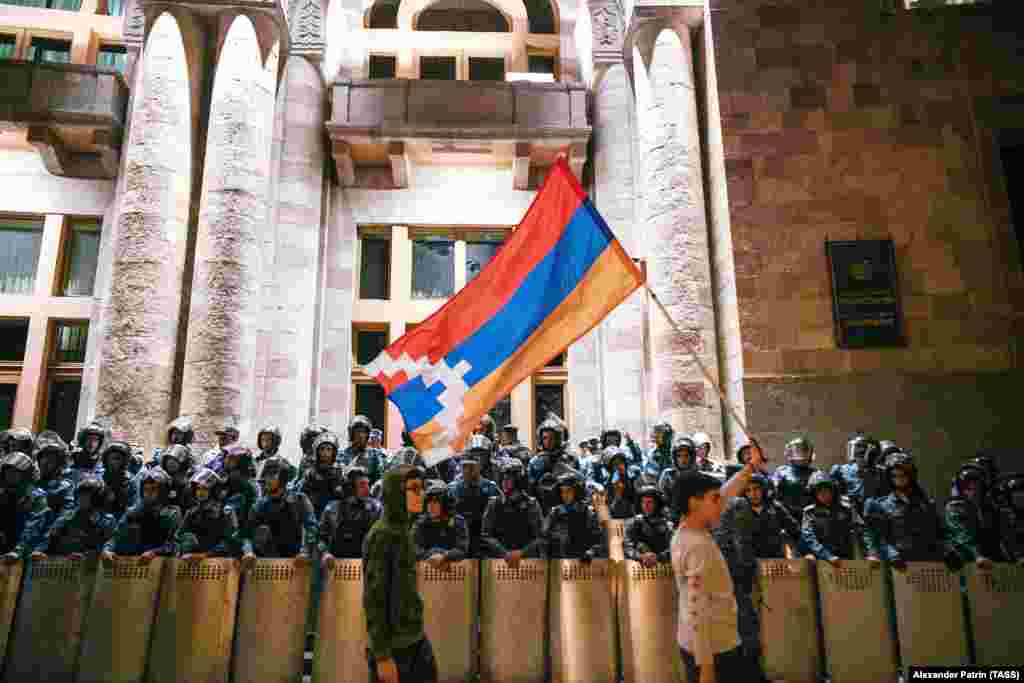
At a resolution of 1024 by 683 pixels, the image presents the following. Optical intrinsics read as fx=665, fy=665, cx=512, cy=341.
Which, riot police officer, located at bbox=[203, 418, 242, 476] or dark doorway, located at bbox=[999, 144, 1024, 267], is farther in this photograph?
dark doorway, located at bbox=[999, 144, 1024, 267]

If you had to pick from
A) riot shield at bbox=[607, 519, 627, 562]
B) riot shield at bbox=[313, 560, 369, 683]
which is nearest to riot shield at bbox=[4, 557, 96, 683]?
riot shield at bbox=[313, 560, 369, 683]

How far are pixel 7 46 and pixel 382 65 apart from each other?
8242mm

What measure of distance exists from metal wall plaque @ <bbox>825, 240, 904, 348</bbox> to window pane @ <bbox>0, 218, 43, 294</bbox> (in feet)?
51.2

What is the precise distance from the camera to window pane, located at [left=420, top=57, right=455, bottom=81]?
15898mm

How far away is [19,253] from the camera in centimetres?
1403

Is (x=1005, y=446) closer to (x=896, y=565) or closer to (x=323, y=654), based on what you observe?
(x=896, y=565)

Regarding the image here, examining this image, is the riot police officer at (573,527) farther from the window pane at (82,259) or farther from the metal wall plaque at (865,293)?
the window pane at (82,259)

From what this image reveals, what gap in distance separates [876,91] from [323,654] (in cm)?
1235

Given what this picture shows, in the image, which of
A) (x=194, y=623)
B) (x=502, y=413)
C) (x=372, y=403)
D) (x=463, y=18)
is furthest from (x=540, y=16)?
(x=194, y=623)

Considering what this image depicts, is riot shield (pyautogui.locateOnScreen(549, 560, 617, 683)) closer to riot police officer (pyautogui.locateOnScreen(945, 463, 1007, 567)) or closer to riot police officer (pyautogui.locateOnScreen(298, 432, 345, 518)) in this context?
riot police officer (pyautogui.locateOnScreen(298, 432, 345, 518))

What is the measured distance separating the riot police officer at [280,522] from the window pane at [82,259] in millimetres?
9946

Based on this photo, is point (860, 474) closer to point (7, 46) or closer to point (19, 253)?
point (19, 253)

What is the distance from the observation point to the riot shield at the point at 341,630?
5605mm

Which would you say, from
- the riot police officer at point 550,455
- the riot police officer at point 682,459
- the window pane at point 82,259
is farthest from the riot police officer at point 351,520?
the window pane at point 82,259
